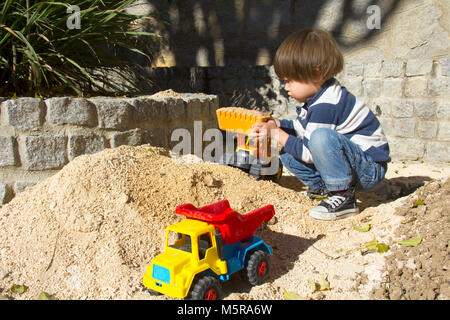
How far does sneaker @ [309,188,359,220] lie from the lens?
267 centimetres

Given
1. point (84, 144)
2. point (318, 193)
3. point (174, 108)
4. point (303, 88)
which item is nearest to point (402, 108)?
point (318, 193)

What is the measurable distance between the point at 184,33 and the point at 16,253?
5.86 m

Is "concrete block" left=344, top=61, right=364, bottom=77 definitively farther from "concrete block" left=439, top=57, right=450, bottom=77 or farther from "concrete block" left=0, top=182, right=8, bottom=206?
"concrete block" left=0, top=182, right=8, bottom=206

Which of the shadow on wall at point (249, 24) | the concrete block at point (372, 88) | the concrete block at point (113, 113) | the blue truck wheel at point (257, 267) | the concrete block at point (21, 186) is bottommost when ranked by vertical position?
the blue truck wheel at point (257, 267)

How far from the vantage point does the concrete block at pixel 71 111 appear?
2973 millimetres

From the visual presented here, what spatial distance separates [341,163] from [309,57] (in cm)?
70

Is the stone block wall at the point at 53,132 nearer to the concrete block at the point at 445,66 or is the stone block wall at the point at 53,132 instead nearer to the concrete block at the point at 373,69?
the concrete block at the point at 373,69

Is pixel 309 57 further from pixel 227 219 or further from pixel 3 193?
pixel 3 193

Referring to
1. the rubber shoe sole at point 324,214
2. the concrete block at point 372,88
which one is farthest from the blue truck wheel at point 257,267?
the concrete block at point 372,88

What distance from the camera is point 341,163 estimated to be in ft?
8.91

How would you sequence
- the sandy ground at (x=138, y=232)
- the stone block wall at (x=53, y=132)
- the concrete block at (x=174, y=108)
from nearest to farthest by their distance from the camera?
the sandy ground at (x=138, y=232), the stone block wall at (x=53, y=132), the concrete block at (x=174, y=108)

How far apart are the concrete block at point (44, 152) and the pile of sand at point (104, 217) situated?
0.18m
